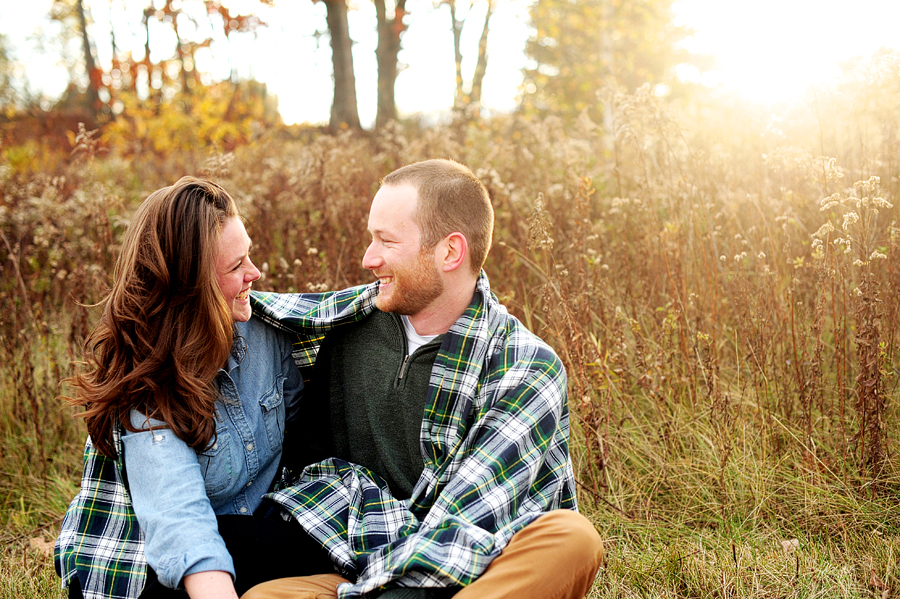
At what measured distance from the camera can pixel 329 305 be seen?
7.89 ft

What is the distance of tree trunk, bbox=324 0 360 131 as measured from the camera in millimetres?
9523

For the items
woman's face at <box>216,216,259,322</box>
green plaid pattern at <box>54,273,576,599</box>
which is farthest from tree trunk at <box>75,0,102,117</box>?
green plaid pattern at <box>54,273,576,599</box>

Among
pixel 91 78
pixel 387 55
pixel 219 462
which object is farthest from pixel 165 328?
pixel 91 78

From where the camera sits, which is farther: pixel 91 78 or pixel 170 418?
pixel 91 78

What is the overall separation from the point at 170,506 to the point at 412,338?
881 mm

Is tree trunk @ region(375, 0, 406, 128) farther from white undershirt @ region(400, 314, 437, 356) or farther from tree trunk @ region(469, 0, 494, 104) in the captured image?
white undershirt @ region(400, 314, 437, 356)

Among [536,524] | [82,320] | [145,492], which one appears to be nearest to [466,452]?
[536,524]

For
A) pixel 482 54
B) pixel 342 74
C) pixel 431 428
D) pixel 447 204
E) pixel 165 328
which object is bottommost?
pixel 431 428

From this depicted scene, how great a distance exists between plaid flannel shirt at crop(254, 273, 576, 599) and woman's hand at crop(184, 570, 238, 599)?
0.32m

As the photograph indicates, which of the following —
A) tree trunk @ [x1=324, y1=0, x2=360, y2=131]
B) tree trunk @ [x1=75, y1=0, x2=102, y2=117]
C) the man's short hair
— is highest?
tree trunk @ [x1=75, y1=0, x2=102, y2=117]

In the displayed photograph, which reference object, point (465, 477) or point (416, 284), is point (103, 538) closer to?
point (465, 477)

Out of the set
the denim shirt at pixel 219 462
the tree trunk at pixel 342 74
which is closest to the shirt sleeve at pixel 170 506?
the denim shirt at pixel 219 462

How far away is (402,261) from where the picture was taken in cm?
225

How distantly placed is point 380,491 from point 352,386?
14.5 inches
